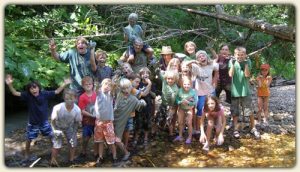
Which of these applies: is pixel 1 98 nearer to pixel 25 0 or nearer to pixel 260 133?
pixel 25 0

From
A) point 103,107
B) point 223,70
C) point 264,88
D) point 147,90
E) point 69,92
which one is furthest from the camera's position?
point 264,88

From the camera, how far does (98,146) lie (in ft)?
14.7

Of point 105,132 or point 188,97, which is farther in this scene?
point 188,97

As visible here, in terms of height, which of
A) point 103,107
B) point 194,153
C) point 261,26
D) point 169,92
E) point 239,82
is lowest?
point 194,153

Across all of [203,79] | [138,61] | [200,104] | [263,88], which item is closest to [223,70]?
[203,79]

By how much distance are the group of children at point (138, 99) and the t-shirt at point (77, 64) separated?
3.0 inches

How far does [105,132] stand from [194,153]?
109 cm

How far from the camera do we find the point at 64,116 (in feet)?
13.7

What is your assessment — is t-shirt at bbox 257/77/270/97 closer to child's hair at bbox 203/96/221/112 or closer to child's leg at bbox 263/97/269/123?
child's leg at bbox 263/97/269/123

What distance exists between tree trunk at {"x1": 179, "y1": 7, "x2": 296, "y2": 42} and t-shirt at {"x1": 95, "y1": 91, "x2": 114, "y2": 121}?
251 centimetres

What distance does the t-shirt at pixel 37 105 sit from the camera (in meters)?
4.23

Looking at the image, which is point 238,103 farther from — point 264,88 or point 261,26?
point 261,26

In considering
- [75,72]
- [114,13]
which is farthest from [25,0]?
[114,13]

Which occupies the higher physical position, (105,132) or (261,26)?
(261,26)
